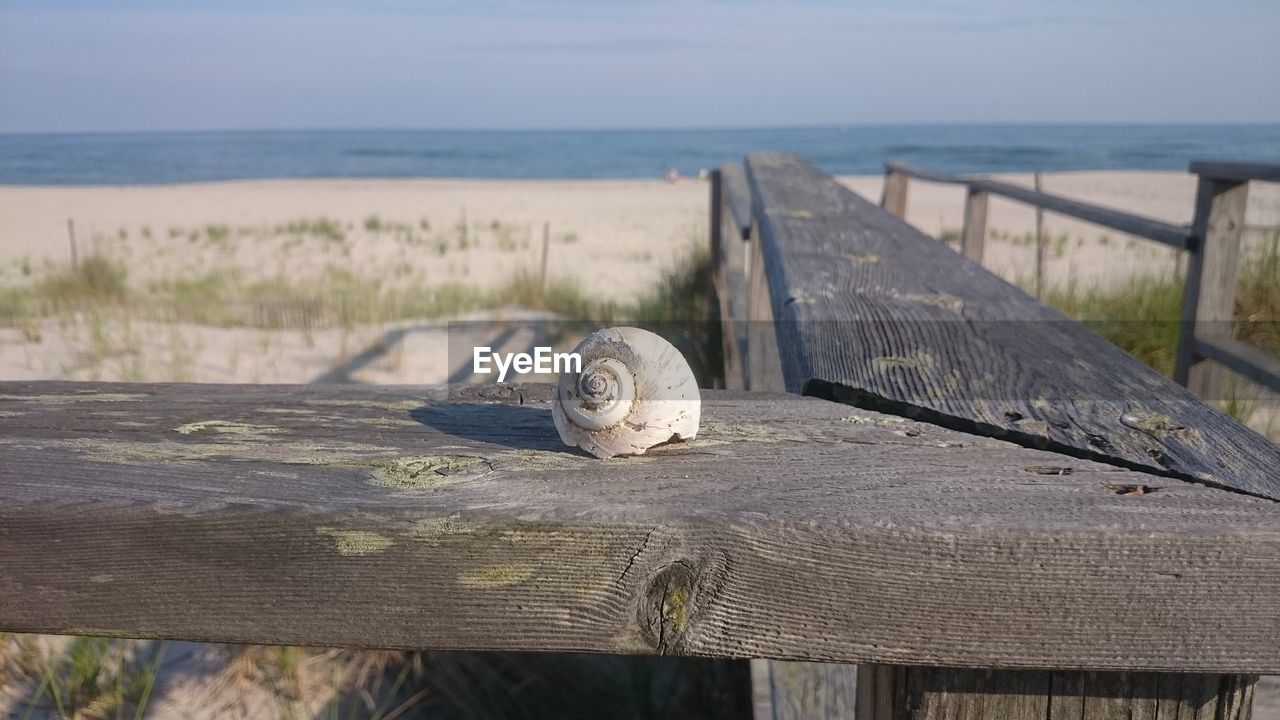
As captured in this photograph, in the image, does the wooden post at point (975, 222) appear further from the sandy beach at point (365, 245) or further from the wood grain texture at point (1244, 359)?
the wood grain texture at point (1244, 359)

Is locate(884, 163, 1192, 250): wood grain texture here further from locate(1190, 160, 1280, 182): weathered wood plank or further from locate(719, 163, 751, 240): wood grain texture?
locate(719, 163, 751, 240): wood grain texture

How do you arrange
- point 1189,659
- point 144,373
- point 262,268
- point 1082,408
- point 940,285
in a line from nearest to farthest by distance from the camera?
point 1189,659, point 1082,408, point 940,285, point 144,373, point 262,268

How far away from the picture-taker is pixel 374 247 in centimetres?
1541

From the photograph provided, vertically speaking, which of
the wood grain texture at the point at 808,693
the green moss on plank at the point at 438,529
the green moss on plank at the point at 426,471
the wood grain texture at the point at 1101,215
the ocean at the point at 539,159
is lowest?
the wood grain texture at the point at 808,693

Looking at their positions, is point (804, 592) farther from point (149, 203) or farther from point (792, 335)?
point (149, 203)

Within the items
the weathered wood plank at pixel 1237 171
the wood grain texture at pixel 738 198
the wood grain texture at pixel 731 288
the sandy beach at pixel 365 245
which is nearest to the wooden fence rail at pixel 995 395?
the wood grain texture at pixel 731 288

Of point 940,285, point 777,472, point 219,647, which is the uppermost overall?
point 940,285

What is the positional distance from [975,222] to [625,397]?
483 centimetres

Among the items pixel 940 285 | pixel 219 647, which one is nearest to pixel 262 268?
pixel 219 647

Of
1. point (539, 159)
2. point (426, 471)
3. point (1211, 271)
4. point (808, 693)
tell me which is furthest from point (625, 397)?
point (539, 159)

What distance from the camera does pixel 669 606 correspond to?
74 centimetres

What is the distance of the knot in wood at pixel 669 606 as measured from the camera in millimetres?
738

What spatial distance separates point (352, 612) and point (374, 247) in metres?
15.4

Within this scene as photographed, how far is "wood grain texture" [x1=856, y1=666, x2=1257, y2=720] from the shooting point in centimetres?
79
